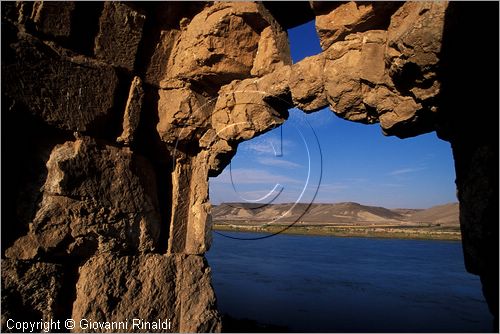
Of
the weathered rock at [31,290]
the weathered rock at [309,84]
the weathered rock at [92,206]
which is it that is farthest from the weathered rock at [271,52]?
the weathered rock at [31,290]

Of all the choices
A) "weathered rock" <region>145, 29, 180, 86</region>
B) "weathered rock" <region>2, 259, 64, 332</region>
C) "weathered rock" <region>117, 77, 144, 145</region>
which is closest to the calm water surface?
"weathered rock" <region>2, 259, 64, 332</region>

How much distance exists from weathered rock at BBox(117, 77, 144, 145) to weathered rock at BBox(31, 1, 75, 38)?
90 cm

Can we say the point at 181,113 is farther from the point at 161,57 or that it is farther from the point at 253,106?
the point at 253,106

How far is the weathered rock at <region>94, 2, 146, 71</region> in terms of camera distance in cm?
418

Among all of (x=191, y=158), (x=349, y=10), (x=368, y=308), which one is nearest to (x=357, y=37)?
(x=349, y=10)

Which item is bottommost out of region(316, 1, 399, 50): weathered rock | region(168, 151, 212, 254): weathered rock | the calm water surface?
the calm water surface

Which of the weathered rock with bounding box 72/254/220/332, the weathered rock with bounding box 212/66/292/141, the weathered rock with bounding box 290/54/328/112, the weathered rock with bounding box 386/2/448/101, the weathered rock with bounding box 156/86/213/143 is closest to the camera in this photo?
the weathered rock with bounding box 386/2/448/101

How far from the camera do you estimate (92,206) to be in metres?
3.92

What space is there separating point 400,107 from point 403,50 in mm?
519

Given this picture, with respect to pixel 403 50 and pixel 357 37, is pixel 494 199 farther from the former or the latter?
pixel 357 37

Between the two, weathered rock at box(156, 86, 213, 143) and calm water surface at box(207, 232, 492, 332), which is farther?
calm water surface at box(207, 232, 492, 332)

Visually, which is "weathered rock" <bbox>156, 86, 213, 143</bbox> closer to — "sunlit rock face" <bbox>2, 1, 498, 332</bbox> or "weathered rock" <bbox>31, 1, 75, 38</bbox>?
"sunlit rock face" <bbox>2, 1, 498, 332</bbox>

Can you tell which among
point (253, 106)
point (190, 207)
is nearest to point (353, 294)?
point (190, 207)

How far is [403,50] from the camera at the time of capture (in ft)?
9.20
